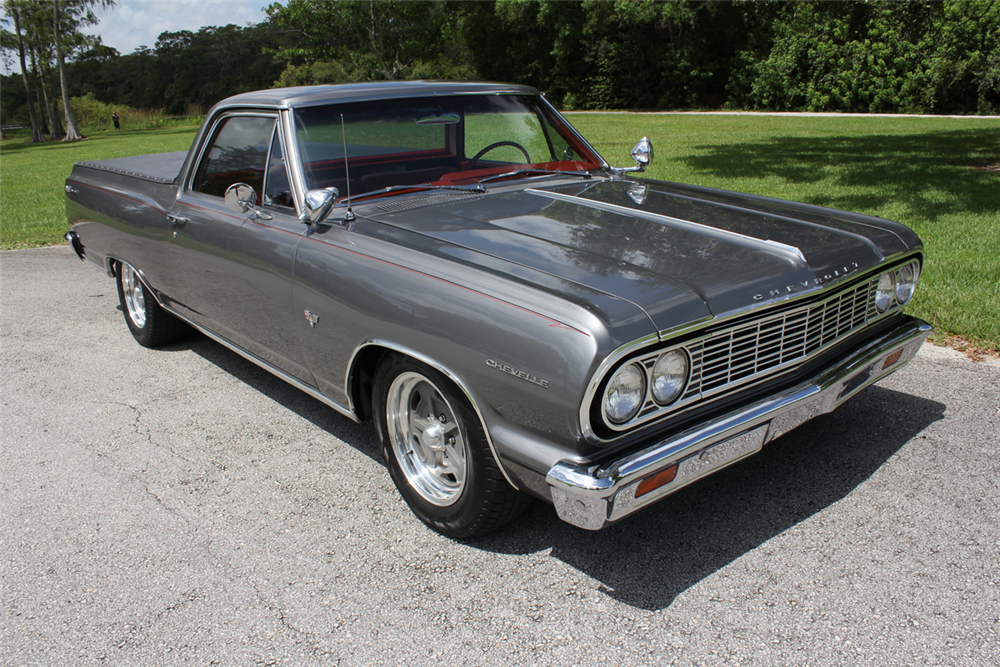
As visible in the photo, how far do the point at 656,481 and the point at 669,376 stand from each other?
1.06ft

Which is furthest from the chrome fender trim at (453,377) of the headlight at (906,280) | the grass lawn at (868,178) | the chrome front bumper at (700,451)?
the grass lawn at (868,178)

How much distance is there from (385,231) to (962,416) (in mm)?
2872

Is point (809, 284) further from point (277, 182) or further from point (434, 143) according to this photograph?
point (277, 182)

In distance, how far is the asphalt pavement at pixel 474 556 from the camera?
2299 millimetres

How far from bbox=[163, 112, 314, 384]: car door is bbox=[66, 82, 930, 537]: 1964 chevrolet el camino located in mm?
13

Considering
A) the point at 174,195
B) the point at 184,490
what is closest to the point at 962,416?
the point at 184,490

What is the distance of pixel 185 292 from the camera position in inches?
164

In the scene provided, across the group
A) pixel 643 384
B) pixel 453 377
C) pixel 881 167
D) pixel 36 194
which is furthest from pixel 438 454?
pixel 36 194

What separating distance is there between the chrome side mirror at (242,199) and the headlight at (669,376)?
6.28 feet

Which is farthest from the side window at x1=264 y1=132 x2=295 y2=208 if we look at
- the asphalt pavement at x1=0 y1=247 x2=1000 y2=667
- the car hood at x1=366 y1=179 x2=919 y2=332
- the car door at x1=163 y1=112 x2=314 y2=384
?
the asphalt pavement at x1=0 y1=247 x2=1000 y2=667

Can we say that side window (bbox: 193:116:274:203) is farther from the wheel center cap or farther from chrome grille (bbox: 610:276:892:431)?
chrome grille (bbox: 610:276:892:431)

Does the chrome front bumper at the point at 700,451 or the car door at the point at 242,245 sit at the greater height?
the car door at the point at 242,245

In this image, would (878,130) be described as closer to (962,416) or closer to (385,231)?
(962,416)

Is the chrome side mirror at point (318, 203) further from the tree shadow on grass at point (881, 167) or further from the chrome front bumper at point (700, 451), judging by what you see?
the tree shadow on grass at point (881, 167)
